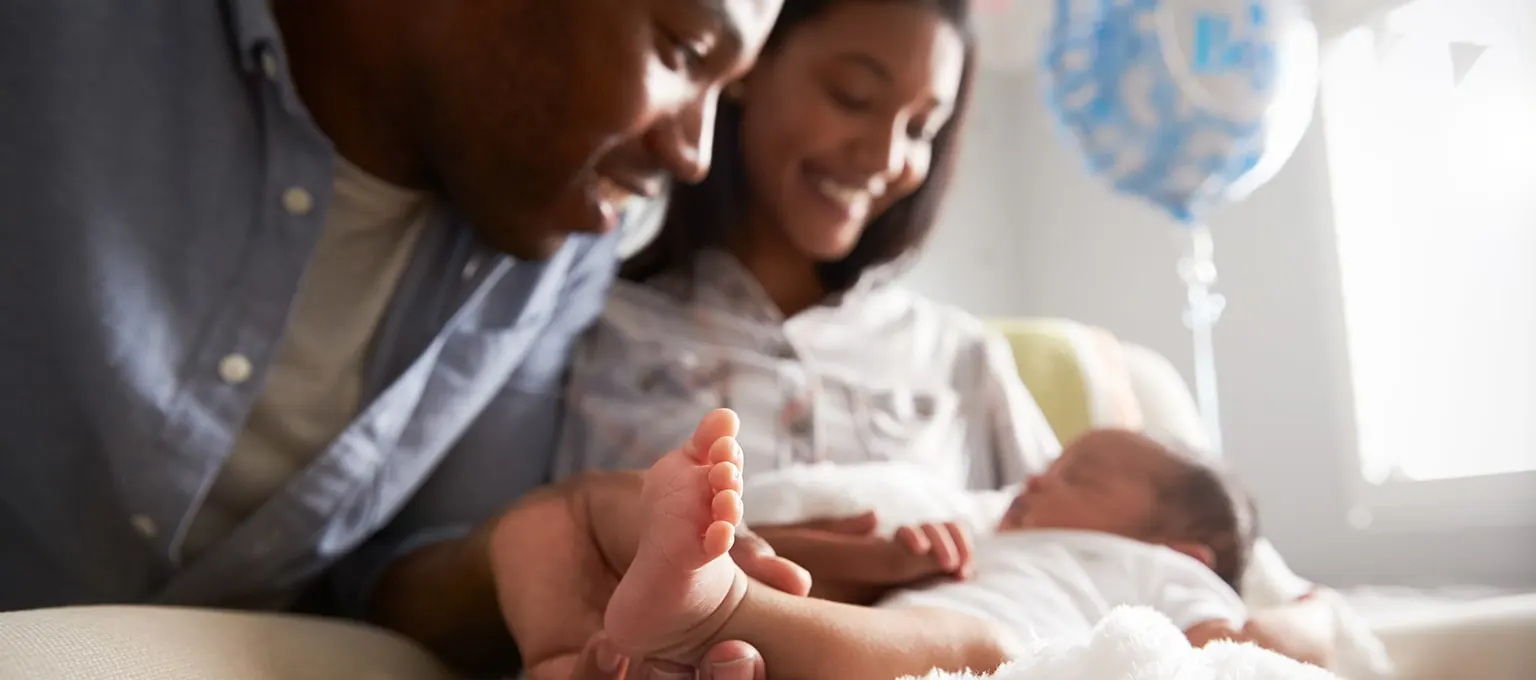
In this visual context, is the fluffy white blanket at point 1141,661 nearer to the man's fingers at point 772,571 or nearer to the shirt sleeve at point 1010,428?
the man's fingers at point 772,571

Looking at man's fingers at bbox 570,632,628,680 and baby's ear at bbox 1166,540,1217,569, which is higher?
man's fingers at bbox 570,632,628,680

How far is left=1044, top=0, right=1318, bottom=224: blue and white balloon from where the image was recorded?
6.39 feet

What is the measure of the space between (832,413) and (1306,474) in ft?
6.63

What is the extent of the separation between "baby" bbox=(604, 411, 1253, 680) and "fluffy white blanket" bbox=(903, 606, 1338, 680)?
0.26ft

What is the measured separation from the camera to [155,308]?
945 mm

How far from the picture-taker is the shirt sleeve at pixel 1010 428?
4.21ft

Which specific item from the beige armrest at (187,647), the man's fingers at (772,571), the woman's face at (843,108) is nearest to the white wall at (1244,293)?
the woman's face at (843,108)

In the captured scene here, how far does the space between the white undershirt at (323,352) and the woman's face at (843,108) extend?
0.39 metres

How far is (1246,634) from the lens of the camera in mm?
865

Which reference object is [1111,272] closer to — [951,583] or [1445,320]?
[1445,320]

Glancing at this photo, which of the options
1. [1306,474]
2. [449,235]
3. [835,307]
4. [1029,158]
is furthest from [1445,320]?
[449,235]

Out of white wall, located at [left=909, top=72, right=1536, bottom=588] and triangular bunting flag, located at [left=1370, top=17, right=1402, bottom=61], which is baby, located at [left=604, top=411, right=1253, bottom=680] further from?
triangular bunting flag, located at [left=1370, top=17, right=1402, bottom=61]

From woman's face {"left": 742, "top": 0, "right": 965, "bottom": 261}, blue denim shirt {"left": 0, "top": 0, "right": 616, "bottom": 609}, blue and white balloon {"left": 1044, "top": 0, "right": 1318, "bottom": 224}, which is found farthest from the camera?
blue and white balloon {"left": 1044, "top": 0, "right": 1318, "bottom": 224}

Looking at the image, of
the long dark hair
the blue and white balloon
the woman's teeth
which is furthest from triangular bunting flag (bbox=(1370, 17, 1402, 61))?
the woman's teeth
